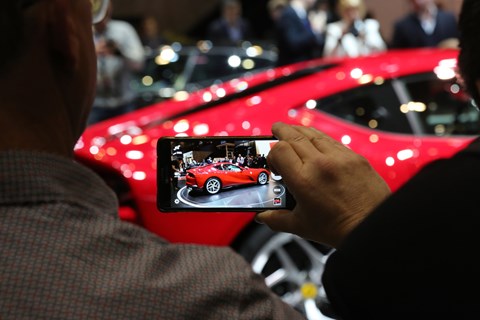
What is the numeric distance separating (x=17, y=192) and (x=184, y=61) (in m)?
7.75

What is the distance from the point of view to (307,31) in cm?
812

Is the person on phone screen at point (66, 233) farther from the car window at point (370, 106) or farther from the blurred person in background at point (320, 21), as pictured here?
the blurred person in background at point (320, 21)

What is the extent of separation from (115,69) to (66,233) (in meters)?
5.68

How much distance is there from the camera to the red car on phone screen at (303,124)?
3.59 m

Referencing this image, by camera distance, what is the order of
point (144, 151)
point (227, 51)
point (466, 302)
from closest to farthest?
point (466, 302) → point (144, 151) → point (227, 51)

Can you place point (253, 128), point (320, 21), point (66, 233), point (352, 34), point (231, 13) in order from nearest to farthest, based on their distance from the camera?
point (66, 233) → point (253, 128) → point (352, 34) → point (320, 21) → point (231, 13)

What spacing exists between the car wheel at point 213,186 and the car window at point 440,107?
8.70 feet

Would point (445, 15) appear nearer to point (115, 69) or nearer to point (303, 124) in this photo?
point (115, 69)

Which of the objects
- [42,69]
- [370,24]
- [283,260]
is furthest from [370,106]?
[370,24]

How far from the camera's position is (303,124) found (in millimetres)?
3811

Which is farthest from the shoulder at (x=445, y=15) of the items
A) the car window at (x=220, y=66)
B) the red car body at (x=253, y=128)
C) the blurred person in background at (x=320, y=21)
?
the red car body at (x=253, y=128)

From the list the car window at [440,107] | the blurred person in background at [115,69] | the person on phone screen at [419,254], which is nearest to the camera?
the person on phone screen at [419,254]

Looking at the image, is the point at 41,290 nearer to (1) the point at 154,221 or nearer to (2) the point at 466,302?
(2) the point at 466,302

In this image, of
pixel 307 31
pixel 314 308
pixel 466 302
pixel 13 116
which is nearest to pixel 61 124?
pixel 13 116
